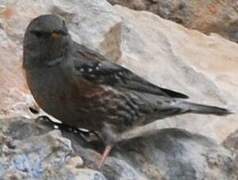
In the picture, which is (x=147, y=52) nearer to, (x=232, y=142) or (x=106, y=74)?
(x=106, y=74)

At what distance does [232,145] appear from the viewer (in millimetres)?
5758

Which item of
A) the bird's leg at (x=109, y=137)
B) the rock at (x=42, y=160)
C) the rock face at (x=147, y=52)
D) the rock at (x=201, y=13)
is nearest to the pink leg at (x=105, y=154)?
the bird's leg at (x=109, y=137)

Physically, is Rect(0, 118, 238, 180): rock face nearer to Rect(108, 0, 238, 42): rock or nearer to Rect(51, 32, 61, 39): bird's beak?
Rect(51, 32, 61, 39): bird's beak

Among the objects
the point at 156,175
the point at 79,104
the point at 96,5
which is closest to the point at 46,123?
the point at 79,104

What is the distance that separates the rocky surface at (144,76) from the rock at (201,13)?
0.15m

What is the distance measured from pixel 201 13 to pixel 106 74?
3.21m

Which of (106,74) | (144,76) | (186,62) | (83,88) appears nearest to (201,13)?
(186,62)

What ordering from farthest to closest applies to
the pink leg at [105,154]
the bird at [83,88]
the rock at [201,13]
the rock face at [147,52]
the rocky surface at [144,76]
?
the rock at [201,13], the rock face at [147,52], the bird at [83,88], the pink leg at [105,154], the rocky surface at [144,76]

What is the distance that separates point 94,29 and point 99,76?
1.46 meters

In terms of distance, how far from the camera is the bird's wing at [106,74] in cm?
576

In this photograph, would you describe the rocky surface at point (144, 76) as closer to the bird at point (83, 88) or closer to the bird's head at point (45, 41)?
the bird at point (83, 88)

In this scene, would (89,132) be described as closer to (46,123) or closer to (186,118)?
(46,123)

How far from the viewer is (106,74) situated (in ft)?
19.3

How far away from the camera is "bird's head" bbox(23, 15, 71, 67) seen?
223 inches
